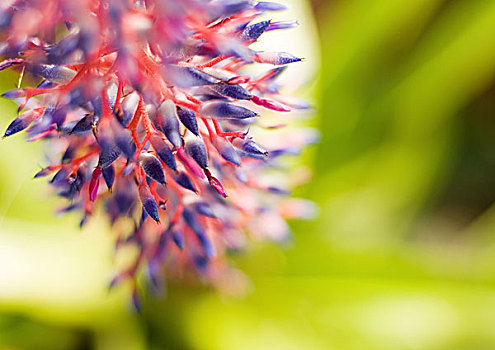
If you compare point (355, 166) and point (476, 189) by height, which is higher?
point (476, 189)

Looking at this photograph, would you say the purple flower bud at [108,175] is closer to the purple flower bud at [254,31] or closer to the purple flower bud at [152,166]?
the purple flower bud at [152,166]


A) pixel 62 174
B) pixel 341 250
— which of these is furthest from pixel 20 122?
pixel 341 250

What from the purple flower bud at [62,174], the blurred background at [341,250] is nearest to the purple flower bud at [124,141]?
the purple flower bud at [62,174]

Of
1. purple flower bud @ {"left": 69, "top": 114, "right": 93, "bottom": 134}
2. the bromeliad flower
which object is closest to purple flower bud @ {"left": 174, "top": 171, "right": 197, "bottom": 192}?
the bromeliad flower

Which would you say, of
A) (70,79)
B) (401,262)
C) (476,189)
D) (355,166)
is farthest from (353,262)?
(70,79)

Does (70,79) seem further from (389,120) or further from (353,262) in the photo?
(389,120)

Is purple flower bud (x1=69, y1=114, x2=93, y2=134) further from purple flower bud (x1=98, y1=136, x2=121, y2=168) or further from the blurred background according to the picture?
the blurred background
